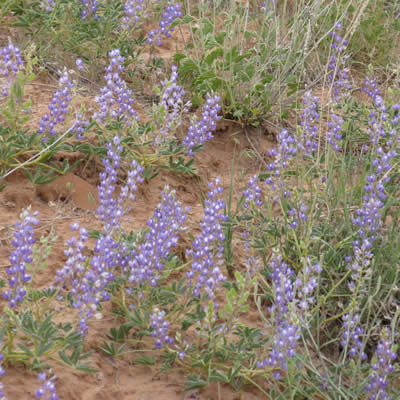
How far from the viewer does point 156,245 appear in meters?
2.53

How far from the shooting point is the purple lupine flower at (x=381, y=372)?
2205mm

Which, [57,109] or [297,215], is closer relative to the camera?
[297,215]

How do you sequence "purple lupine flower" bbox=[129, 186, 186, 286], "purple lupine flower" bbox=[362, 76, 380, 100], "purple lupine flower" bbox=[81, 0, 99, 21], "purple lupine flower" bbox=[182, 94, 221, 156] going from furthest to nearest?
"purple lupine flower" bbox=[81, 0, 99, 21]
"purple lupine flower" bbox=[362, 76, 380, 100]
"purple lupine flower" bbox=[182, 94, 221, 156]
"purple lupine flower" bbox=[129, 186, 186, 286]

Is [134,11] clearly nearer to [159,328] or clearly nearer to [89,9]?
[89,9]

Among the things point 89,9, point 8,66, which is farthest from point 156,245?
point 89,9

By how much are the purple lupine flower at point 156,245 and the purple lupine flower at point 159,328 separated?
0.18 metres

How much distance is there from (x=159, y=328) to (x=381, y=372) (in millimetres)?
813

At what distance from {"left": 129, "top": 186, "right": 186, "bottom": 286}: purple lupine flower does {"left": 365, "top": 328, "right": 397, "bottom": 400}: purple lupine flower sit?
86cm

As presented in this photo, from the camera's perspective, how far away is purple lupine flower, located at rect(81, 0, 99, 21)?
13.1 feet

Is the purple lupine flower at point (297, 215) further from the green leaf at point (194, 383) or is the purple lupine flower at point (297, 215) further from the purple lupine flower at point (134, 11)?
the purple lupine flower at point (134, 11)

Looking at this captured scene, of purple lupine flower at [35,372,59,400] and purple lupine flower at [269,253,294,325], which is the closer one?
purple lupine flower at [35,372,59,400]

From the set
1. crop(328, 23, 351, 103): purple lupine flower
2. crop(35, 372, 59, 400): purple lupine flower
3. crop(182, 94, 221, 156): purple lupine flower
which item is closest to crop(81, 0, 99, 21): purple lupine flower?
crop(182, 94, 221, 156): purple lupine flower

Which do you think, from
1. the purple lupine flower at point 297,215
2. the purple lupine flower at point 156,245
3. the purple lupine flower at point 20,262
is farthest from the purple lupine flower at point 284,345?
the purple lupine flower at point 20,262

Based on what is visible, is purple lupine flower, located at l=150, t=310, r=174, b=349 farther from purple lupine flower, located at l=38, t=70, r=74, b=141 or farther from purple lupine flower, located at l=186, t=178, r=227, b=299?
purple lupine flower, located at l=38, t=70, r=74, b=141
